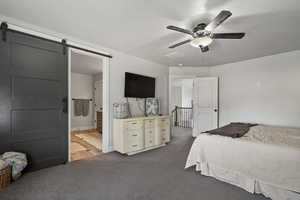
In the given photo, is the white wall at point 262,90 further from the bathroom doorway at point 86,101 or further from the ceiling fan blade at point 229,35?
the bathroom doorway at point 86,101

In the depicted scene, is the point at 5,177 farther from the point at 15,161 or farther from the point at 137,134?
the point at 137,134

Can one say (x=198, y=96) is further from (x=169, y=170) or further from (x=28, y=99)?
(x=28, y=99)

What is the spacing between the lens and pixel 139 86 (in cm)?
397

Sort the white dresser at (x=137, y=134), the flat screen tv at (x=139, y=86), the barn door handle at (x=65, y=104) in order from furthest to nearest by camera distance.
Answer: the flat screen tv at (x=139, y=86)
the white dresser at (x=137, y=134)
the barn door handle at (x=65, y=104)

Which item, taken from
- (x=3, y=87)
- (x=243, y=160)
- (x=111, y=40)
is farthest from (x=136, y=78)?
(x=243, y=160)

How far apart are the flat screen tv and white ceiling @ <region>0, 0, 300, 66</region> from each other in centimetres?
83

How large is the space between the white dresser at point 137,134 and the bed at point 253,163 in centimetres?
130

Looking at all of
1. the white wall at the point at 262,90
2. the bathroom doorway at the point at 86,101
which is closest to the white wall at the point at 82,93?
the bathroom doorway at the point at 86,101

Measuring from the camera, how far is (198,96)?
16.5ft

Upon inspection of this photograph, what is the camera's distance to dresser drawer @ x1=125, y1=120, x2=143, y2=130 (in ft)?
10.6

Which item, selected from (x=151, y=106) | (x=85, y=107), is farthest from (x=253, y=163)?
(x=85, y=107)

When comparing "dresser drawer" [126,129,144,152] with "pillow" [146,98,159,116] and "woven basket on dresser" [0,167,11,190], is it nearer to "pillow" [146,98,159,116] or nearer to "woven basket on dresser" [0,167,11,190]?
"pillow" [146,98,159,116]

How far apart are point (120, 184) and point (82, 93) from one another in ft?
16.1

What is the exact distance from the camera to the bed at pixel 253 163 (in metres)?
1.69
